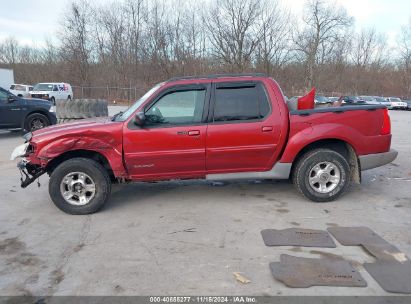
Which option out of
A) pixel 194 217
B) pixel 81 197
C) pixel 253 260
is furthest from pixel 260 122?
pixel 81 197

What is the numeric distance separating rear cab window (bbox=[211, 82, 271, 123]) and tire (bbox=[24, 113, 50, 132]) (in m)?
9.27

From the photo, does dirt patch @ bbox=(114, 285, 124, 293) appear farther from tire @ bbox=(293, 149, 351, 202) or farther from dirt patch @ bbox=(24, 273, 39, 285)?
tire @ bbox=(293, 149, 351, 202)

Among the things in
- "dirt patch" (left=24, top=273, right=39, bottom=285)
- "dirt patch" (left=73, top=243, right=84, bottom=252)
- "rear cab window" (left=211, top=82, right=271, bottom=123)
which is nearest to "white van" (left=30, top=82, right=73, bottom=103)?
"rear cab window" (left=211, top=82, right=271, bottom=123)

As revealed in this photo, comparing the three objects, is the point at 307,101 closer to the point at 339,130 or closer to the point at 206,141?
the point at 339,130

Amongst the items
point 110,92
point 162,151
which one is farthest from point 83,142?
point 110,92

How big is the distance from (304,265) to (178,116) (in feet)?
8.58

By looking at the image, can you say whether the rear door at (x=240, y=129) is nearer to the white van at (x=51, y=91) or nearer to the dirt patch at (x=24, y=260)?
the dirt patch at (x=24, y=260)

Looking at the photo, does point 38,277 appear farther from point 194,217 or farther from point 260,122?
point 260,122

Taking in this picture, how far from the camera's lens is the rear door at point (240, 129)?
A: 5262 mm

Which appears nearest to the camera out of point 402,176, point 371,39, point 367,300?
point 367,300

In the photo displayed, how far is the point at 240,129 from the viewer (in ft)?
17.3

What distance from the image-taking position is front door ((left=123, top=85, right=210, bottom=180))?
5.14m

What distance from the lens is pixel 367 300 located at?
3.08 m

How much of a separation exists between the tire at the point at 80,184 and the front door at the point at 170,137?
412 millimetres
